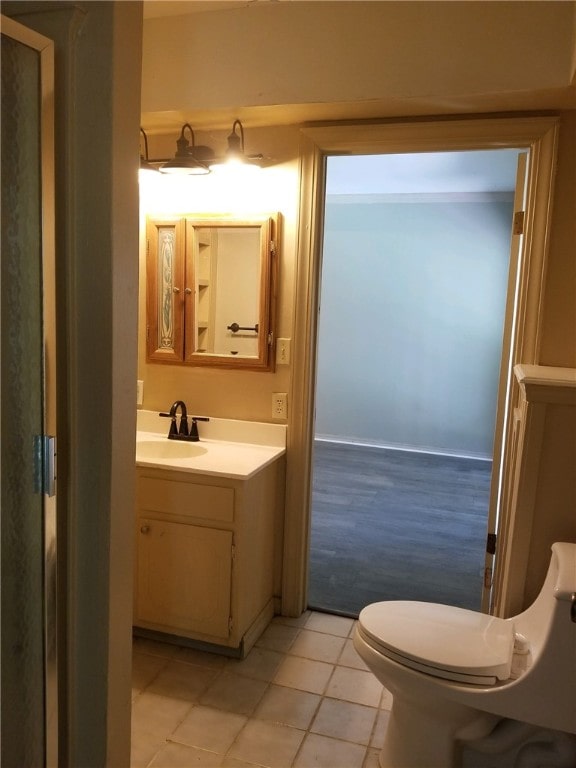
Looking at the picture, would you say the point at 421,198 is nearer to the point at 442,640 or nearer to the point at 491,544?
the point at 491,544

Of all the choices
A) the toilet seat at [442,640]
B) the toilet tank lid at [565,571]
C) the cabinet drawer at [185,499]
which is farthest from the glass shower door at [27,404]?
the toilet tank lid at [565,571]

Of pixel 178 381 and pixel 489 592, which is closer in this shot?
pixel 489 592

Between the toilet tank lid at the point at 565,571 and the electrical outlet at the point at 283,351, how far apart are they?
133cm

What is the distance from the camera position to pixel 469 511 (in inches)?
163

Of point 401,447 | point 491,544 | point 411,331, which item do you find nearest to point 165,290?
point 491,544

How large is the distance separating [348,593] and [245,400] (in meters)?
1.13

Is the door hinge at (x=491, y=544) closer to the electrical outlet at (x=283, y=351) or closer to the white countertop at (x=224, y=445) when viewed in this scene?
the white countertop at (x=224, y=445)

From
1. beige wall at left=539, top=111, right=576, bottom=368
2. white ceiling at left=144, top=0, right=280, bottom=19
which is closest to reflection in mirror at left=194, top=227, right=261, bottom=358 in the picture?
white ceiling at left=144, top=0, right=280, bottom=19

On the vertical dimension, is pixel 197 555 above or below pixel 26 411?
below

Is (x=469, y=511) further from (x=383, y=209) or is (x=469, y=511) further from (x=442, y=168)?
(x=383, y=209)

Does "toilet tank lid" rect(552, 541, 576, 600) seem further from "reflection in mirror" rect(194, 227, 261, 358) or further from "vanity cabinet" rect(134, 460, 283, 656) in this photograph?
"reflection in mirror" rect(194, 227, 261, 358)

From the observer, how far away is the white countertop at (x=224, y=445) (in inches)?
89.1

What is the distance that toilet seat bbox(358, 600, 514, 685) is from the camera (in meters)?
1.55

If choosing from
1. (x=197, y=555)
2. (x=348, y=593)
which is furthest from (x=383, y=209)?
(x=197, y=555)
